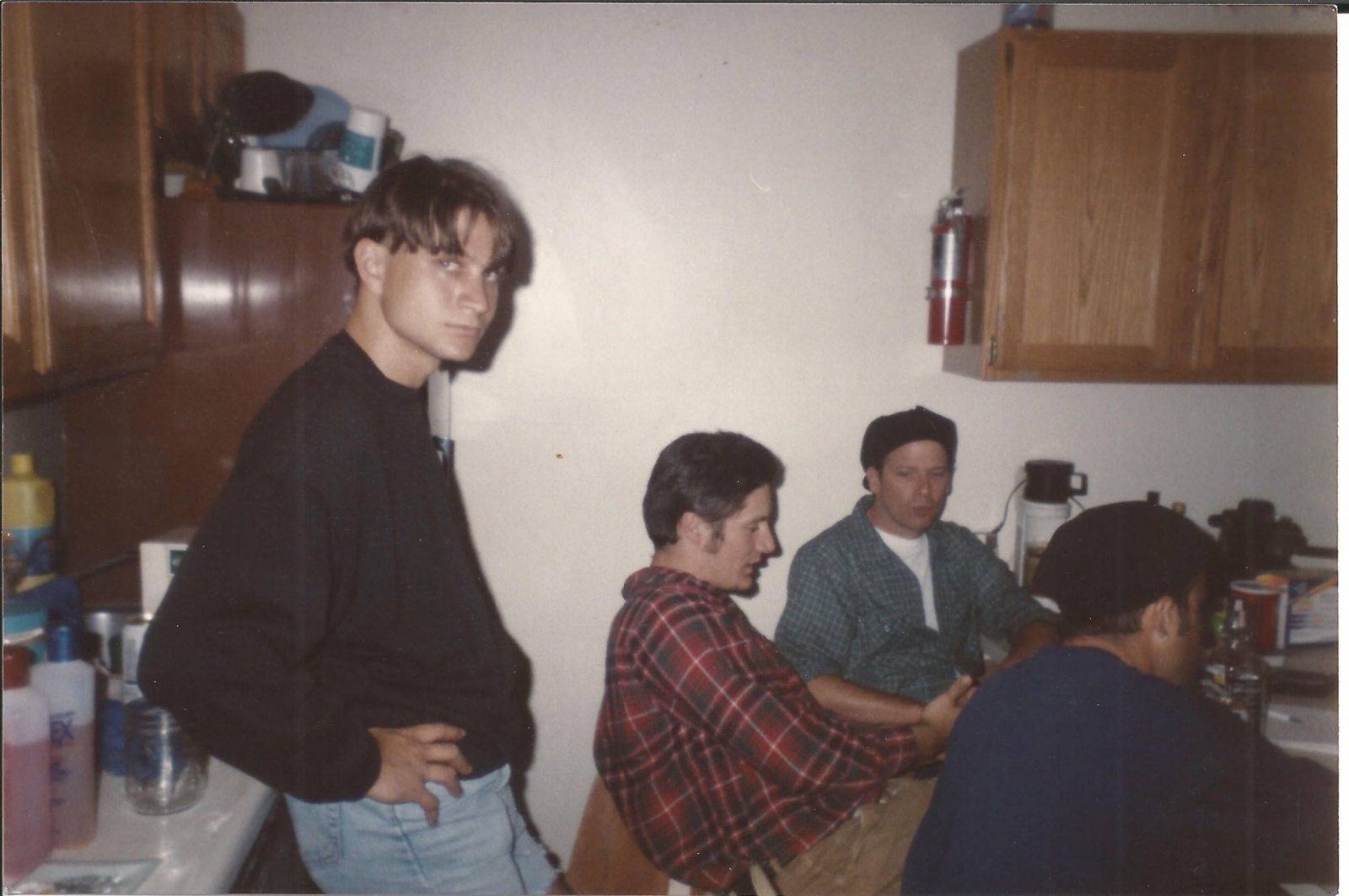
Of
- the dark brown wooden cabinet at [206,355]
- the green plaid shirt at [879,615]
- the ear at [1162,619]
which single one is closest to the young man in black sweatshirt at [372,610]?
the dark brown wooden cabinet at [206,355]

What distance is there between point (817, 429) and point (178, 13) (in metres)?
1.13

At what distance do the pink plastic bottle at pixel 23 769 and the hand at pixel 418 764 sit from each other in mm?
311

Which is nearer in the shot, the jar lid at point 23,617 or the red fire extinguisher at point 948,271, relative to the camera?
the jar lid at point 23,617

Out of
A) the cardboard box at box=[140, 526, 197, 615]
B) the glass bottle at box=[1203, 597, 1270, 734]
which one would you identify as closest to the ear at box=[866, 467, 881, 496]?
the glass bottle at box=[1203, 597, 1270, 734]

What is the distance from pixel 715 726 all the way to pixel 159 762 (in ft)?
2.11

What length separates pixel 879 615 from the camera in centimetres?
124

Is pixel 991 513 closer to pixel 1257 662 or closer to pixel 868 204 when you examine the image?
pixel 1257 662

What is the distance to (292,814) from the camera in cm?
94

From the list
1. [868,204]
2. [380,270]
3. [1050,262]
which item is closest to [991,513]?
[1050,262]

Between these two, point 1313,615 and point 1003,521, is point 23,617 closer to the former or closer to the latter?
point 1003,521

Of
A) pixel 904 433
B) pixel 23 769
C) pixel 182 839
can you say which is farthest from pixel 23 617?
pixel 904 433

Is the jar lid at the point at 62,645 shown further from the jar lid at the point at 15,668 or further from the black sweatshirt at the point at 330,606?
the black sweatshirt at the point at 330,606

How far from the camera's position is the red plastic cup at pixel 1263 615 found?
1.38 meters

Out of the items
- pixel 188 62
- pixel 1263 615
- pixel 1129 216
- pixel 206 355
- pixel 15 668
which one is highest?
pixel 188 62
